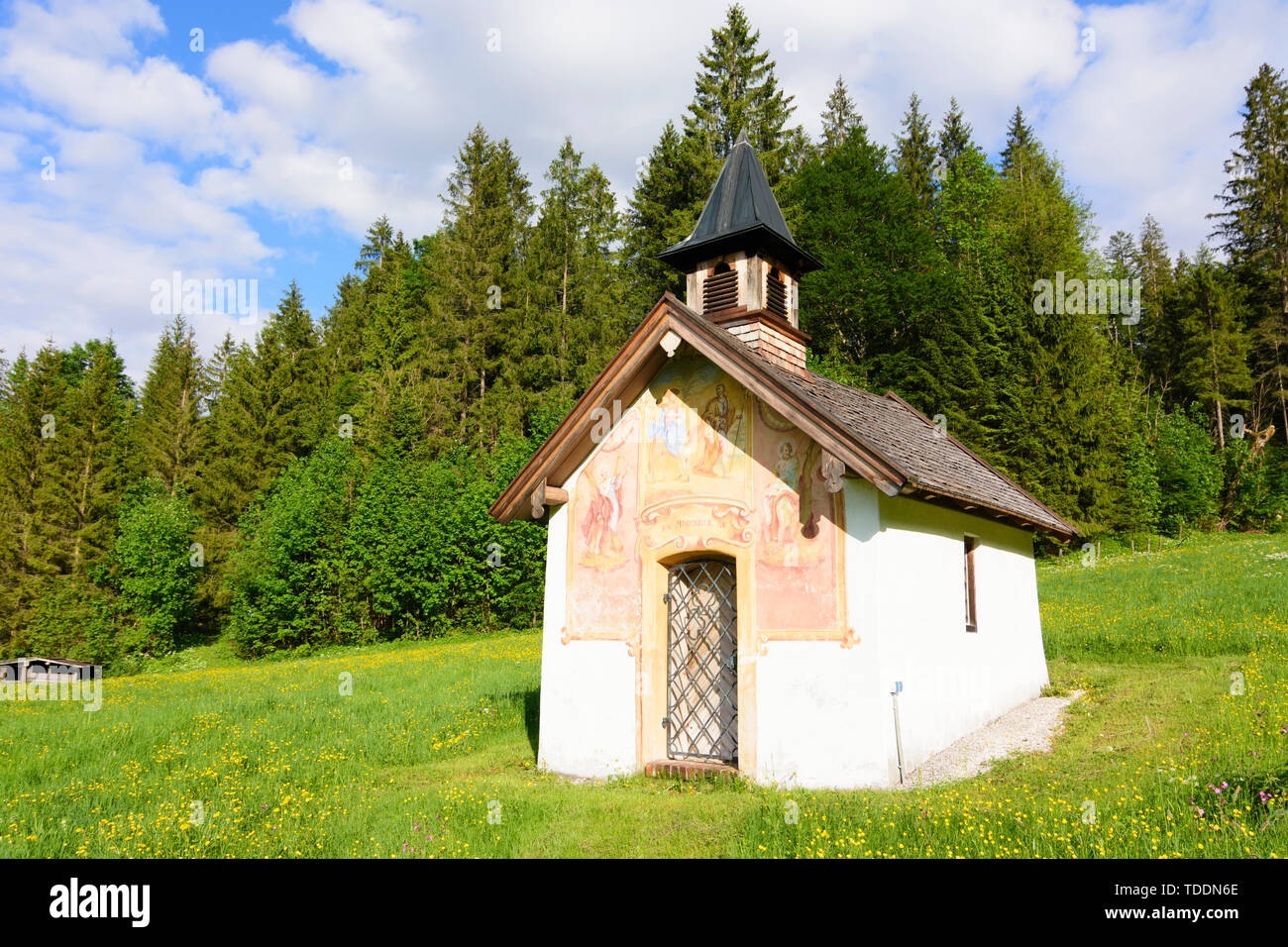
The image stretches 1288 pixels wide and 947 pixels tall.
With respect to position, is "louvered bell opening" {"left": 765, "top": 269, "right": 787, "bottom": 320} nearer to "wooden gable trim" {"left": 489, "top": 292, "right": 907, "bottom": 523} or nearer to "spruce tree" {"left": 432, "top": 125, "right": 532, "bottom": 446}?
"wooden gable trim" {"left": 489, "top": 292, "right": 907, "bottom": 523}

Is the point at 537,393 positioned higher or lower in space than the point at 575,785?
higher

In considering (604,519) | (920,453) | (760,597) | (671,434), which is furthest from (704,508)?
(920,453)

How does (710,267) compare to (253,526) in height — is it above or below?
above

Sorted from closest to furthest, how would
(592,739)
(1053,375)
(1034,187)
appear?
1. (592,739)
2. (1053,375)
3. (1034,187)

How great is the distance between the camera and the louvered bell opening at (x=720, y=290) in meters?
13.4

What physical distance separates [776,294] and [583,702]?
7880mm

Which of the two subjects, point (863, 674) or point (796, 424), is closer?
point (863, 674)

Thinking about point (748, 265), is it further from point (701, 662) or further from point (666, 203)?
point (666, 203)

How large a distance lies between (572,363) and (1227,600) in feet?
88.3

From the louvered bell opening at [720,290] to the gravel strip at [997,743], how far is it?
26.1ft

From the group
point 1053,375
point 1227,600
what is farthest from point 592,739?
point 1053,375

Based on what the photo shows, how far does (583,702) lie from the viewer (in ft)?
35.5

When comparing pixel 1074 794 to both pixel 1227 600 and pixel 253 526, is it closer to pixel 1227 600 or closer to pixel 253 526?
pixel 1227 600

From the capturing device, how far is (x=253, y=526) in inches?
1459
